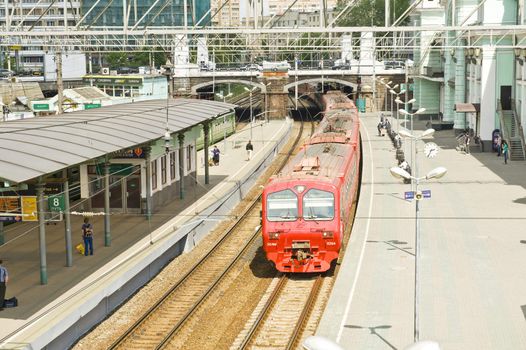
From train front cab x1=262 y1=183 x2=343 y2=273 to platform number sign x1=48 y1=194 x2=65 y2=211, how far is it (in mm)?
4746

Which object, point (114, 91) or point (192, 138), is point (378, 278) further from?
point (114, 91)

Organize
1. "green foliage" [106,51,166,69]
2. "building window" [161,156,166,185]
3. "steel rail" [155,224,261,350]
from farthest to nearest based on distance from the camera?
"green foliage" [106,51,166,69] → "building window" [161,156,166,185] → "steel rail" [155,224,261,350]

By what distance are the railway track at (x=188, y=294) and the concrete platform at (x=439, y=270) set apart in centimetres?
315

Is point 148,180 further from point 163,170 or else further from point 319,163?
point 319,163

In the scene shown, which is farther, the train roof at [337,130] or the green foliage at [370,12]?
the green foliage at [370,12]

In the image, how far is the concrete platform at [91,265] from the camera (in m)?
16.6

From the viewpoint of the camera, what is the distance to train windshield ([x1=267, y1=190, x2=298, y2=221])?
21.3 m

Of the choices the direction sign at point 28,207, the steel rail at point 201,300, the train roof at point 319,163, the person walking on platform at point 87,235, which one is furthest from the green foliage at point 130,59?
the direction sign at point 28,207

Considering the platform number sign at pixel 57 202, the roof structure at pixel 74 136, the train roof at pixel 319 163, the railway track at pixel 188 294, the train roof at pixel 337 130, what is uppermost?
the roof structure at pixel 74 136

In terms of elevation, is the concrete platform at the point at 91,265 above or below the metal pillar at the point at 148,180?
below

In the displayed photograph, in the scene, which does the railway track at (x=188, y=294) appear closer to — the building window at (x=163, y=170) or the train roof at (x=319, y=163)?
the building window at (x=163, y=170)

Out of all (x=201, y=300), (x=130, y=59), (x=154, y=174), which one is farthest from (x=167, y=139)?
(x=130, y=59)

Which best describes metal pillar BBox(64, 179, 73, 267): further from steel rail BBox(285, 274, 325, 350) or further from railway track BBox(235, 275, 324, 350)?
steel rail BBox(285, 274, 325, 350)

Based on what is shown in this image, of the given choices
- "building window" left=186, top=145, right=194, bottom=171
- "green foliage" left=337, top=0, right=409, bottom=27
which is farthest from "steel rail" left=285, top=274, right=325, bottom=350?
Answer: "green foliage" left=337, top=0, right=409, bottom=27
